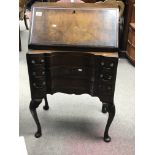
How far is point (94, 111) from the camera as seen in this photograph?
2.23 metres

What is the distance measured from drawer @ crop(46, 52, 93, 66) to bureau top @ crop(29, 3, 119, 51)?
47 mm

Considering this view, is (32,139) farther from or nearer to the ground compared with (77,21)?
nearer to the ground

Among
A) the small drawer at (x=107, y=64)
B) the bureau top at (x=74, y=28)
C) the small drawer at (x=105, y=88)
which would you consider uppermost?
the bureau top at (x=74, y=28)

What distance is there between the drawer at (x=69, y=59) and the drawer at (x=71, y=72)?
0.03 metres

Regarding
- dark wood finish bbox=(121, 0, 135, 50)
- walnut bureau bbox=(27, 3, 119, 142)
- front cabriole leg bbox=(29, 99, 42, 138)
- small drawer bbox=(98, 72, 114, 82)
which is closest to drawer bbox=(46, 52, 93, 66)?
walnut bureau bbox=(27, 3, 119, 142)

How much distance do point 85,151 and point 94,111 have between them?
0.55 m

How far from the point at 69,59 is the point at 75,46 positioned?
98 mm

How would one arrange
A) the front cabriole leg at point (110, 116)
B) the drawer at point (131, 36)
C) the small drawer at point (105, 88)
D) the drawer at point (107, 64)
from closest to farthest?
the drawer at point (107, 64) < the small drawer at point (105, 88) < the front cabriole leg at point (110, 116) < the drawer at point (131, 36)

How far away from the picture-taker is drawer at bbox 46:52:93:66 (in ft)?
5.06

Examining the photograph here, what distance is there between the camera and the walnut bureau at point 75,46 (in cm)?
153

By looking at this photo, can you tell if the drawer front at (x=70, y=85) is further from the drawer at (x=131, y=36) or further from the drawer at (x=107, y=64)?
the drawer at (x=131, y=36)
